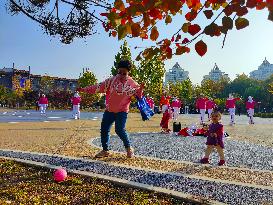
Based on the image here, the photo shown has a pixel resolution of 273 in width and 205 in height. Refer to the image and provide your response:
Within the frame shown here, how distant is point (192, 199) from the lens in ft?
15.3

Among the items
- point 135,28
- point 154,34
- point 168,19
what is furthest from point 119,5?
point 168,19

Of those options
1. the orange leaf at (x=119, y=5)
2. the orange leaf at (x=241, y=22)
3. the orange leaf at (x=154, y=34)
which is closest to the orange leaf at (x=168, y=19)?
the orange leaf at (x=154, y=34)

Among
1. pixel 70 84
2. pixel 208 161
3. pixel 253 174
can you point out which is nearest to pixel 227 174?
pixel 253 174

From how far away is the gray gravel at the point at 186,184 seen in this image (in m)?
4.77

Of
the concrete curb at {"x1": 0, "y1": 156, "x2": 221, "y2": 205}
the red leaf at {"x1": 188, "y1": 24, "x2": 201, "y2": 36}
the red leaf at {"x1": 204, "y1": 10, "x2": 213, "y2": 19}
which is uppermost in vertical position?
the red leaf at {"x1": 204, "y1": 10, "x2": 213, "y2": 19}

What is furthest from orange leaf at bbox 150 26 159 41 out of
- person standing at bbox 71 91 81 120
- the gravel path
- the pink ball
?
person standing at bbox 71 91 81 120

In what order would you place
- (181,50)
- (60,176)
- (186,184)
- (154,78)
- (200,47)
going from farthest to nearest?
1. (154,78)
2. (60,176)
3. (186,184)
4. (181,50)
5. (200,47)

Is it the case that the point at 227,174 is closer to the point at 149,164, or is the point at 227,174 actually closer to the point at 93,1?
the point at 149,164

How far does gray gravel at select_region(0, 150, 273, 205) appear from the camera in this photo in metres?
4.77

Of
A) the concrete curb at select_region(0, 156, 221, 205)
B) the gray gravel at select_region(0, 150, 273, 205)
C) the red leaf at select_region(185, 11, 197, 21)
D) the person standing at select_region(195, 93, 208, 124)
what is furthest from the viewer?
the person standing at select_region(195, 93, 208, 124)

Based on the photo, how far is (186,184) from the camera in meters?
5.42

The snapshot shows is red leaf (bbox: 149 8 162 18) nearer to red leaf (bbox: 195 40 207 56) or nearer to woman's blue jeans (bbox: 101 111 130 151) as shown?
red leaf (bbox: 195 40 207 56)

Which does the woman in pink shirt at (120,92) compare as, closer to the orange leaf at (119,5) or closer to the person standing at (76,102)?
the orange leaf at (119,5)

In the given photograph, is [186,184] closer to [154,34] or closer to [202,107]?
[154,34]
